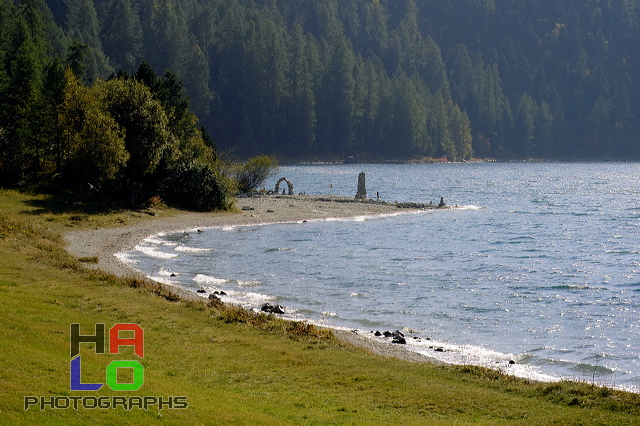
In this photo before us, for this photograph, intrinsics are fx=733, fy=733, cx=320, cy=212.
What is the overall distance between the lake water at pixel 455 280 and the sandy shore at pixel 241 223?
1.30 m

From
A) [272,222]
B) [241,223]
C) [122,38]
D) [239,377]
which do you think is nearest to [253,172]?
[272,222]

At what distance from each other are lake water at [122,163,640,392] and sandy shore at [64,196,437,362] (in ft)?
4.28

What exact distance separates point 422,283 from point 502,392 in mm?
20770

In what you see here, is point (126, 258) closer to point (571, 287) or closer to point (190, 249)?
point (190, 249)

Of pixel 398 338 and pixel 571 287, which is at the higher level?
pixel 398 338

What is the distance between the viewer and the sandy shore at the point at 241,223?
23.3 metres

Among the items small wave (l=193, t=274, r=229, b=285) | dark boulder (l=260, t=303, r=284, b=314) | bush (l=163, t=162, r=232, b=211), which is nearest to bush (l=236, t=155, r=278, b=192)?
bush (l=163, t=162, r=232, b=211)

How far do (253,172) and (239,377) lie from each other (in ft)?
225

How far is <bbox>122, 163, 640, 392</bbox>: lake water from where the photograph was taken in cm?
2386

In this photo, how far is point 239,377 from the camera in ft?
52.1

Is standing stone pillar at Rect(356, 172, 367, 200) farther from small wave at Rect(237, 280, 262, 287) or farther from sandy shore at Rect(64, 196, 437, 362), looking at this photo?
small wave at Rect(237, 280, 262, 287)

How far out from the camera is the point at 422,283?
3669 centimetres

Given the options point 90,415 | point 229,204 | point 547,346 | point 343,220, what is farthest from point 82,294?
point 343,220

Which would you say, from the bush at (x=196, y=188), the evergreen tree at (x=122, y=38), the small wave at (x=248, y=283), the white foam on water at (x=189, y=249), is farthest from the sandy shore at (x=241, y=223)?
the evergreen tree at (x=122, y=38)
